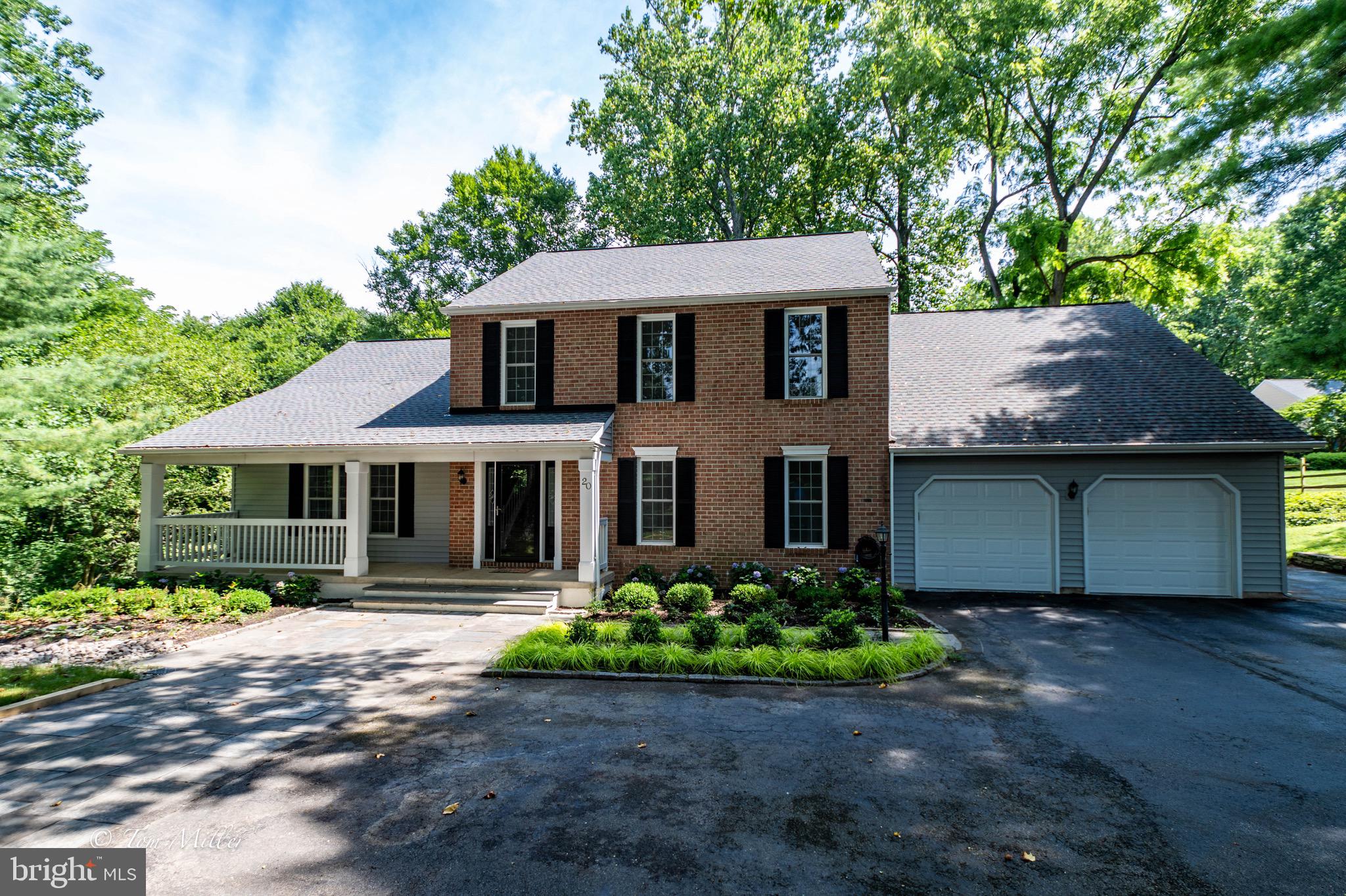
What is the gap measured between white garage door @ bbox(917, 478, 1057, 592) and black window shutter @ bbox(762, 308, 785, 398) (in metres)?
3.46

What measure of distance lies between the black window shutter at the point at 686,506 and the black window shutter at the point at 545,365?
3165mm

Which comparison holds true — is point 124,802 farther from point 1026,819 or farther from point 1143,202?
point 1143,202

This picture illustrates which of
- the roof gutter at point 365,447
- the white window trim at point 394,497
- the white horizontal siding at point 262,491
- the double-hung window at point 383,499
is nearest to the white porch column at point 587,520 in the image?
the roof gutter at point 365,447

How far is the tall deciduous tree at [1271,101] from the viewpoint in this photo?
32.3ft

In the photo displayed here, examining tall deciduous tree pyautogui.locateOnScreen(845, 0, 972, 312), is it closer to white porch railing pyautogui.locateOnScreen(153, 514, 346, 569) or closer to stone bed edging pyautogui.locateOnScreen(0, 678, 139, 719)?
white porch railing pyautogui.locateOnScreen(153, 514, 346, 569)

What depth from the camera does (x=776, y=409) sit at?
1203cm

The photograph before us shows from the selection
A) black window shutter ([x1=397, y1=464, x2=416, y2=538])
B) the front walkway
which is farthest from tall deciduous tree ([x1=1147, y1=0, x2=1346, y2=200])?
black window shutter ([x1=397, y1=464, x2=416, y2=538])

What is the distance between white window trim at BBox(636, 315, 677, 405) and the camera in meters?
12.4

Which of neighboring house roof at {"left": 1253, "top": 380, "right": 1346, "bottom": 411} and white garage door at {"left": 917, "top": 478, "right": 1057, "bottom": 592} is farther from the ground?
neighboring house roof at {"left": 1253, "top": 380, "right": 1346, "bottom": 411}

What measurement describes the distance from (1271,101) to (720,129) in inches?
660

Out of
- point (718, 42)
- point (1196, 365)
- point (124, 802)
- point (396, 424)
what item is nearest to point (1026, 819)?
point (124, 802)

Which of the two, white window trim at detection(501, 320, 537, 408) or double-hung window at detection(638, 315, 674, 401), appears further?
white window trim at detection(501, 320, 537, 408)

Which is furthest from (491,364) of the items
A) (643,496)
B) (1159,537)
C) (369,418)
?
(1159,537)

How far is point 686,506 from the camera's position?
476 inches
